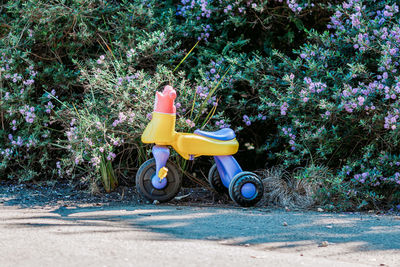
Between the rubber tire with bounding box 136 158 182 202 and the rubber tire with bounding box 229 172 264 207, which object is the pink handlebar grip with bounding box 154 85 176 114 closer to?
the rubber tire with bounding box 136 158 182 202

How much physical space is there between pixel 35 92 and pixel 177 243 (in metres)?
3.41

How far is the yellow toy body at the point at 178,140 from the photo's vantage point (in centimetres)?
432

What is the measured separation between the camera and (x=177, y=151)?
4.43 m

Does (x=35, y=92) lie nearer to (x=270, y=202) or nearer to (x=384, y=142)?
(x=270, y=202)

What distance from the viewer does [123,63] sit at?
5.17 metres

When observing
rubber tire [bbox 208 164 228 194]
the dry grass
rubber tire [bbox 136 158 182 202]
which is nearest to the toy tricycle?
rubber tire [bbox 136 158 182 202]

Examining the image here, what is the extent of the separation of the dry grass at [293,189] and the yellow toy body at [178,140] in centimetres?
68

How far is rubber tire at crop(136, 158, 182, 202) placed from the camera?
14.7 ft

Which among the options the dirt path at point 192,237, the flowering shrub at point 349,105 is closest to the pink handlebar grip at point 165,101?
the dirt path at point 192,237

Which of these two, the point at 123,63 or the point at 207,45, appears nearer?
the point at 123,63

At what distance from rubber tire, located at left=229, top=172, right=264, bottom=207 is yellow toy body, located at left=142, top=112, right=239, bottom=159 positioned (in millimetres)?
247

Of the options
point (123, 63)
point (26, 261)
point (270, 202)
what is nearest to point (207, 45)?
point (123, 63)

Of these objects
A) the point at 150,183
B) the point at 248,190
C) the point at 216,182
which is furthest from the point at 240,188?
the point at 150,183

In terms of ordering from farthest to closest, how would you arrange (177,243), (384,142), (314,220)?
(384,142) → (314,220) → (177,243)
